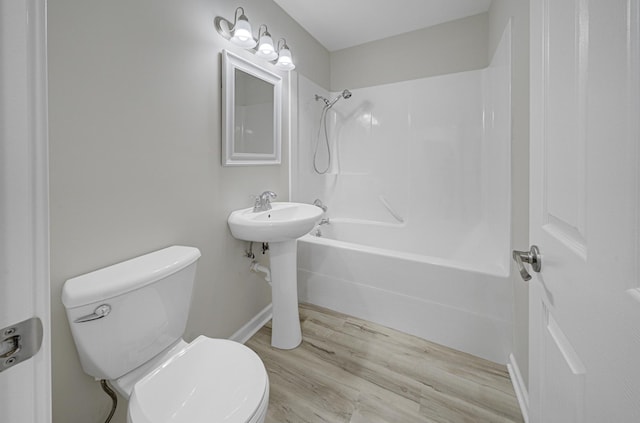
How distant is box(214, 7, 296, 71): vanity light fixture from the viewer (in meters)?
1.52

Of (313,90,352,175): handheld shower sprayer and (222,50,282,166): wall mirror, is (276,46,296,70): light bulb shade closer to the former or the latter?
(222,50,282,166): wall mirror

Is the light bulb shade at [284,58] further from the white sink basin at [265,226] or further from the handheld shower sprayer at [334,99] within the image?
the white sink basin at [265,226]

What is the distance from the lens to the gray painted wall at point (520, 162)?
1.26m

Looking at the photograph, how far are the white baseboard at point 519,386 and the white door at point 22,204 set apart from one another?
5.58 feet

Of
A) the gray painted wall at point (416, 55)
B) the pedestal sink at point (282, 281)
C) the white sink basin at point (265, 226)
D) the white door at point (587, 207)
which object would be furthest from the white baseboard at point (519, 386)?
the gray painted wall at point (416, 55)

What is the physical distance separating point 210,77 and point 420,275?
1754 mm

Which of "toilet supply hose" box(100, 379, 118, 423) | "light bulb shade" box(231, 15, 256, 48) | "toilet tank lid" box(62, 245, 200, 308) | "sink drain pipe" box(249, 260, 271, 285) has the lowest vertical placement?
"toilet supply hose" box(100, 379, 118, 423)

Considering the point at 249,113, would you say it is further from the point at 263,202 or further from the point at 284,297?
the point at 284,297

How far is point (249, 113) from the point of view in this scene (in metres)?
1.75

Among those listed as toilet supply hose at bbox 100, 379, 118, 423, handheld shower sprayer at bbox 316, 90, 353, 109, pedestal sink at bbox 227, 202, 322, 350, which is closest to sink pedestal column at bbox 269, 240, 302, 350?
pedestal sink at bbox 227, 202, 322, 350

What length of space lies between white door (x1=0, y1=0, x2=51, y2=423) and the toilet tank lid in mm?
595

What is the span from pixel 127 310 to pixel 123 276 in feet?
0.39

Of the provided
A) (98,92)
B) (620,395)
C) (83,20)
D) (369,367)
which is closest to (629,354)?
(620,395)

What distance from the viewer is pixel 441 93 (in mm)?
2352
